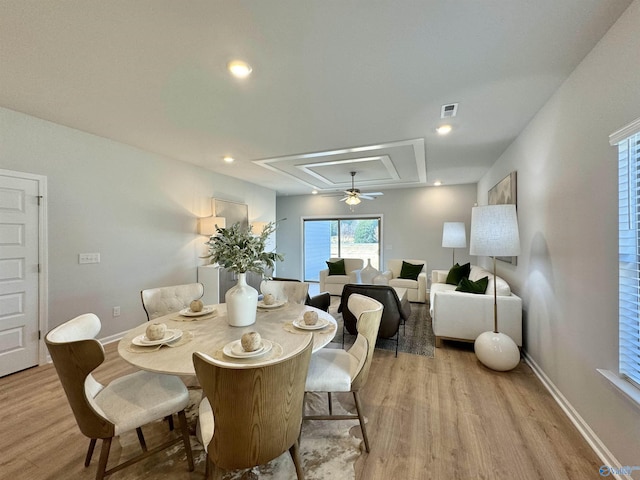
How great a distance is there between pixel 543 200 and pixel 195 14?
317 cm

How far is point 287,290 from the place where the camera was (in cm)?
288

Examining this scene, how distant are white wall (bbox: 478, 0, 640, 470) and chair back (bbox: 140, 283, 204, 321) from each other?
10.5 ft

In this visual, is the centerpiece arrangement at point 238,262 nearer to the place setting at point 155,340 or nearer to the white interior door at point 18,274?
the place setting at point 155,340

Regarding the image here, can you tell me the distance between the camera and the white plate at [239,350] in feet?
4.49

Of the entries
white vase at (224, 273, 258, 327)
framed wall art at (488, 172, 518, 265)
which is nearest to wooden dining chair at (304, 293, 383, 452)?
white vase at (224, 273, 258, 327)

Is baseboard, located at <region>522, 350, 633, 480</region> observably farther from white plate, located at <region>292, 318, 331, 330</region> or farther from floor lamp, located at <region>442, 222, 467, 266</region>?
floor lamp, located at <region>442, 222, 467, 266</region>

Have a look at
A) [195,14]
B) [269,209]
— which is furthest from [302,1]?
[269,209]

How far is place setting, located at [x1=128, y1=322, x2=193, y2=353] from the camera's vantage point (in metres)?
1.51

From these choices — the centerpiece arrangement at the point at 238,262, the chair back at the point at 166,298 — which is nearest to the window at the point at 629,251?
the centerpiece arrangement at the point at 238,262

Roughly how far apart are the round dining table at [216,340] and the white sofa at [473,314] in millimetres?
1880

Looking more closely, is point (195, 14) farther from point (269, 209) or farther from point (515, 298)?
point (269, 209)

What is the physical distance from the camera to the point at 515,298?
2.98 metres

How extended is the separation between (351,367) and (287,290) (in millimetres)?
1258

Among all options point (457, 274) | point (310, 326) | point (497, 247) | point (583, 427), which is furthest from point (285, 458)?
point (457, 274)
